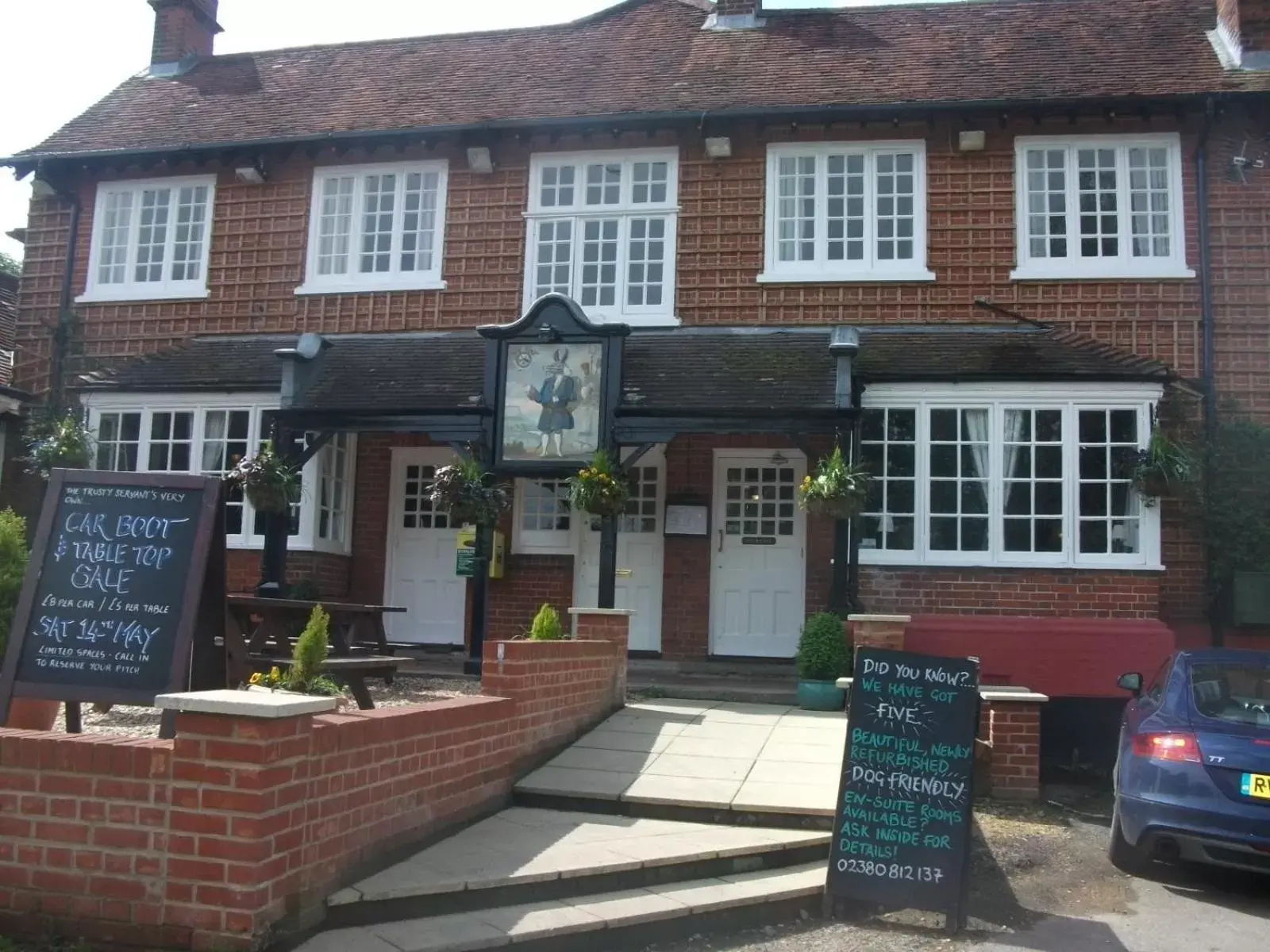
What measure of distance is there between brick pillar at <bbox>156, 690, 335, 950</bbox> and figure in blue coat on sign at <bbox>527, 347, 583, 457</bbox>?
7.20 meters

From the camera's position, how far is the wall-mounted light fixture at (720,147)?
12.4 metres

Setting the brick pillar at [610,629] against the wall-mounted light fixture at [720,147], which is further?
the wall-mounted light fixture at [720,147]

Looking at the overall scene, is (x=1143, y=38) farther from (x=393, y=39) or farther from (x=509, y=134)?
(x=393, y=39)

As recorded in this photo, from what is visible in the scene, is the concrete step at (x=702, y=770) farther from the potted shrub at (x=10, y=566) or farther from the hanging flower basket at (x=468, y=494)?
the potted shrub at (x=10, y=566)

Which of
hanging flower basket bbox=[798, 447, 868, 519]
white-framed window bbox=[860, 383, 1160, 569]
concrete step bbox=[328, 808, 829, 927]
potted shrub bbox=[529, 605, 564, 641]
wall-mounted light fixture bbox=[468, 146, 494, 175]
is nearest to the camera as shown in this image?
concrete step bbox=[328, 808, 829, 927]

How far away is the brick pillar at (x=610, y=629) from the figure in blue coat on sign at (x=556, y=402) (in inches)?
98.6

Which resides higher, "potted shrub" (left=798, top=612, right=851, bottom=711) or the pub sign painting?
the pub sign painting

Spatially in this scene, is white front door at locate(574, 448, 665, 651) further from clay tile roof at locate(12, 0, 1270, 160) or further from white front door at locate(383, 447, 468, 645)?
clay tile roof at locate(12, 0, 1270, 160)

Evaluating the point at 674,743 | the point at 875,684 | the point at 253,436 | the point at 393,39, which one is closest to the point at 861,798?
the point at 875,684

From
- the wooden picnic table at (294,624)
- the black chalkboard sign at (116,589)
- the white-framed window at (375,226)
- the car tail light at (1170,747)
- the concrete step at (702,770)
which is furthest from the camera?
the white-framed window at (375,226)

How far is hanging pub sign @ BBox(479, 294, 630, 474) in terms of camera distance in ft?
36.7

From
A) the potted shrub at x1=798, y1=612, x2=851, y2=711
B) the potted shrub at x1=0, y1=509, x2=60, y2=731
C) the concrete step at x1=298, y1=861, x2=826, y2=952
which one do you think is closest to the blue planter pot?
the potted shrub at x1=798, y1=612, x2=851, y2=711

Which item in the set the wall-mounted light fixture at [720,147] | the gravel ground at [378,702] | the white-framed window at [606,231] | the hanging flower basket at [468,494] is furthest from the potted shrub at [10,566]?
the wall-mounted light fixture at [720,147]

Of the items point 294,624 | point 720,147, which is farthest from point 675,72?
point 294,624
